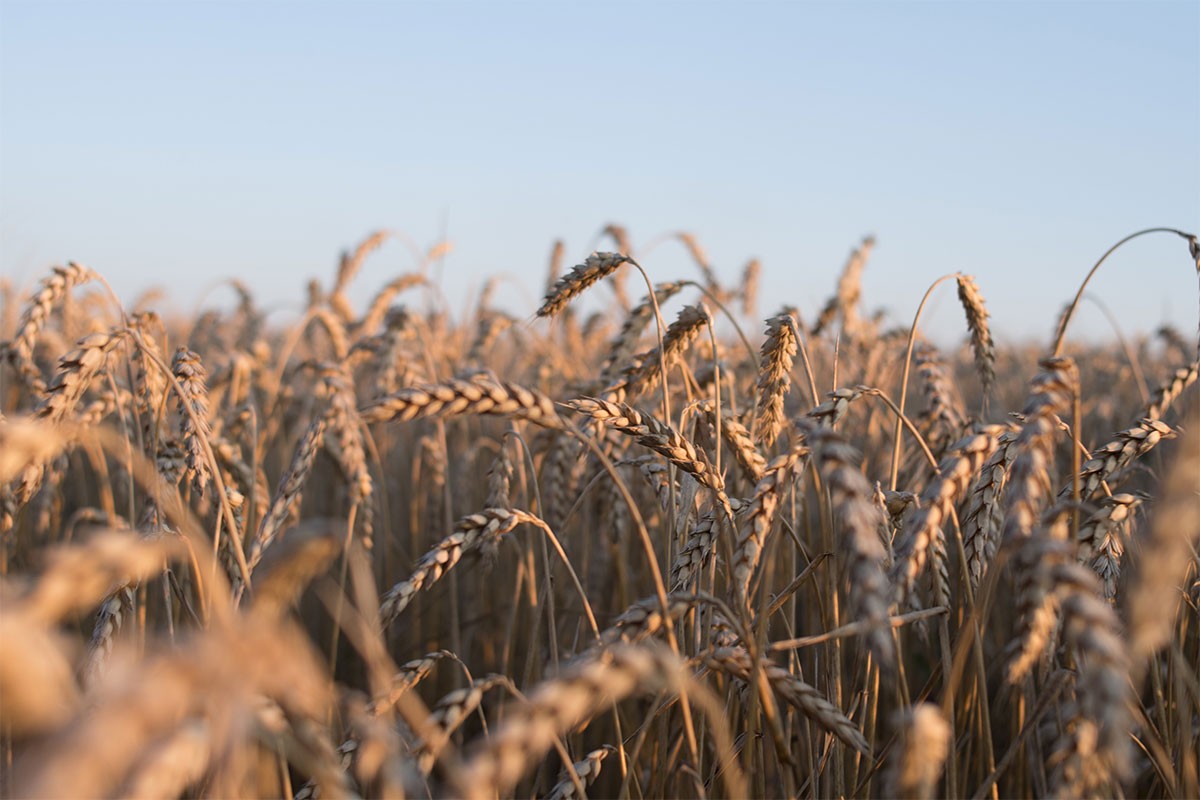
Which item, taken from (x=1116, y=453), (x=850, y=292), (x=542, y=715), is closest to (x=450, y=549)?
(x=542, y=715)

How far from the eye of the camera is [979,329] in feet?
7.96

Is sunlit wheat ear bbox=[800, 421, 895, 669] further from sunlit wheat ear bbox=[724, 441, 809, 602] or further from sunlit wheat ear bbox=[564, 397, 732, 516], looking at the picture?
sunlit wheat ear bbox=[564, 397, 732, 516]

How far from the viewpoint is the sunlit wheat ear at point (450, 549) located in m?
1.51

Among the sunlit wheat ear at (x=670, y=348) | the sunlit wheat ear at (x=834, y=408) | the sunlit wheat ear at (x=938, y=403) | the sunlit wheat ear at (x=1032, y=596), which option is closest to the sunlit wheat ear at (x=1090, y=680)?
the sunlit wheat ear at (x=1032, y=596)

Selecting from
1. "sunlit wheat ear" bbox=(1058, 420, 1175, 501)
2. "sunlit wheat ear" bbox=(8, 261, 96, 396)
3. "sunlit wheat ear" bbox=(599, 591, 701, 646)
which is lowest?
"sunlit wheat ear" bbox=(599, 591, 701, 646)

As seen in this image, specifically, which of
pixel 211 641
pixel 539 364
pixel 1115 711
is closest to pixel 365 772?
pixel 211 641

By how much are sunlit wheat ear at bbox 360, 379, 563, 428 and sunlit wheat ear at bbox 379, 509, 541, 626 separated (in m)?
0.37

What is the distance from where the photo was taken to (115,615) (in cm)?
161

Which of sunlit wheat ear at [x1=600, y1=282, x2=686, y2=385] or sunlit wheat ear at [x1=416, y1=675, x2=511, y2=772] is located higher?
sunlit wheat ear at [x1=600, y1=282, x2=686, y2=385]

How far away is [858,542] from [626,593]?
206cm

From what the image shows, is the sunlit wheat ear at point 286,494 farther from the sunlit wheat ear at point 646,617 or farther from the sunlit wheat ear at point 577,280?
the sunlit wheat ear at point 646,617

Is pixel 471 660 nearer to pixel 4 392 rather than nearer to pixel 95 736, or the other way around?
pixel 4 392

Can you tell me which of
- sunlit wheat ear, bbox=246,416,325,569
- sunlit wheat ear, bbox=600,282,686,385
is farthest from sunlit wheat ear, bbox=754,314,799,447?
sunlit wheat ear, bbox=246,416,325,569

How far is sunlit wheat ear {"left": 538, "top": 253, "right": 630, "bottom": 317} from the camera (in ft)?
6.54
